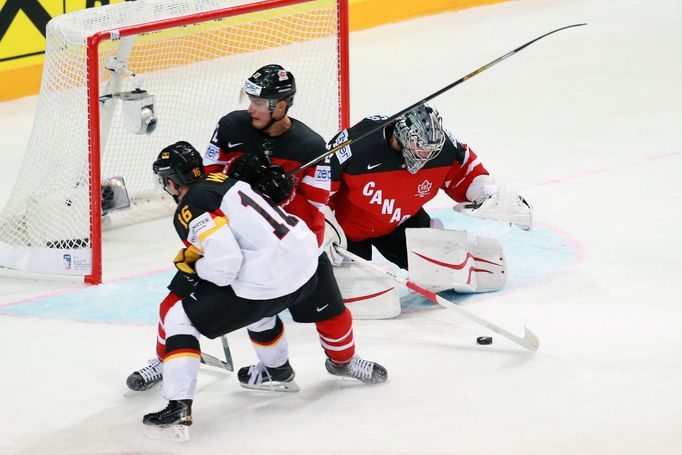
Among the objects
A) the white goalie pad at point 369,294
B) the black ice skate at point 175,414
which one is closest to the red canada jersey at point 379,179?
the white goalie pad at point 369,294

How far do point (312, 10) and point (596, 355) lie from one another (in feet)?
9.75

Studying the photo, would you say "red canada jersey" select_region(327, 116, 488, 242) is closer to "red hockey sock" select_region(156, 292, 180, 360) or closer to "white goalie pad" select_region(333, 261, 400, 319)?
"white goalie pad" select_region(333, 261, 400, 319)

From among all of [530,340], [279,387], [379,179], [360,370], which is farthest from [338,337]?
[379,179]

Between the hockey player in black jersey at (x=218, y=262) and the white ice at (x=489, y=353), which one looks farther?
the white ice at (x=489, y=353)

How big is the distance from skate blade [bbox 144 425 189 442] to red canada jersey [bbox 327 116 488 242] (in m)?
1.40

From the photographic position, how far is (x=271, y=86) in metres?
4.70

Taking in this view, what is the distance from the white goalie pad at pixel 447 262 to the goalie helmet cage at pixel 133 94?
55.5 inches

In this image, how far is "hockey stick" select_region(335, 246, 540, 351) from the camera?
15.5ft

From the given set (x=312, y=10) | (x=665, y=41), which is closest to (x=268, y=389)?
(x=312, y=10)

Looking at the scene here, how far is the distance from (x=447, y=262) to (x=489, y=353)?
655mm

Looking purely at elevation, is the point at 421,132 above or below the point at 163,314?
above

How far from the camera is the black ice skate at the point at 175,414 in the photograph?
3.99m

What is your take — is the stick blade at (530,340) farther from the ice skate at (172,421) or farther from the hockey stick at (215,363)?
the ice skate at (172,421)

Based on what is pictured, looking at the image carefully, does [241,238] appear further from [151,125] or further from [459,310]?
[151,125]
